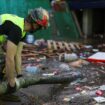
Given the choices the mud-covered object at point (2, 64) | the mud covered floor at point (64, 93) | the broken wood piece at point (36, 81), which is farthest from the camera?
the mud covered floor at point (64, 93)

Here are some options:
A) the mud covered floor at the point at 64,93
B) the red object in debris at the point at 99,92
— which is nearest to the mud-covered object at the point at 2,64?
the mud covered floor at the point at 64,93

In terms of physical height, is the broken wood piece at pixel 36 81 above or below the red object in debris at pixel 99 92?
above

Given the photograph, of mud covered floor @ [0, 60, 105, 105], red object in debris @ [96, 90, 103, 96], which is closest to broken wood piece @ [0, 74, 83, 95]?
mud covered floor @ [0, 60, 105, 105]

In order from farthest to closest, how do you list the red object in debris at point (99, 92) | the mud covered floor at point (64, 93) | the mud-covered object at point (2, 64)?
the red object in debris at point (99, 92) → the mud covered floor at point (64, 93) → the mud-covered object at point (2, 64)

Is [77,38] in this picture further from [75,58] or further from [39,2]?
[75,58]

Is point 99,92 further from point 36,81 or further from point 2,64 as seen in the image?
point 2,64

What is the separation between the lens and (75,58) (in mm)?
8852

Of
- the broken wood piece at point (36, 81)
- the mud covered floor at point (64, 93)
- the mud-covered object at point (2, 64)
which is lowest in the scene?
the mud covered floor at point (64, 93)

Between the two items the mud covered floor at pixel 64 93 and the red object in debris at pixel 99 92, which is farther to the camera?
the red object in debris at pixel 99 92

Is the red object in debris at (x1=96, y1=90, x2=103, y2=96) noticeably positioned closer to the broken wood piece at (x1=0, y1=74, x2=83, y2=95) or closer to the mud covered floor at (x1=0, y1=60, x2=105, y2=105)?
the mud covered floor at (x1=0, y1=60, x2=105, y2=105)

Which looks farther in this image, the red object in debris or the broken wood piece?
the red object in debris

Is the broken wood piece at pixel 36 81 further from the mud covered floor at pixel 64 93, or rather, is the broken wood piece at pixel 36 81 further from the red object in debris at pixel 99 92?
the red object in debris at pixel 99 92

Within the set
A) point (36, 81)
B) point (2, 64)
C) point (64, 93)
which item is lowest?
point (64, 93)

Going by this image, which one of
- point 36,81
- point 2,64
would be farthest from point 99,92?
point 2,64
